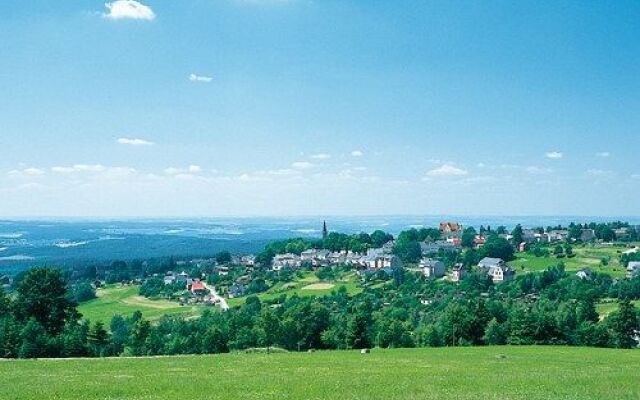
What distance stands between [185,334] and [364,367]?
56094 millimetres

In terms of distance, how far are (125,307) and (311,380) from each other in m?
135

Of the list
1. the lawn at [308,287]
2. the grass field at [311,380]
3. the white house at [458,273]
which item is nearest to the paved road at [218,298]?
the lawn at [308,287]

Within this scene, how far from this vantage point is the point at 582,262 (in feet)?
556

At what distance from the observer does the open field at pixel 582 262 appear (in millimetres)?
157125

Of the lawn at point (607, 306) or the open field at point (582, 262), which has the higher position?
the open field at point (582, 262)

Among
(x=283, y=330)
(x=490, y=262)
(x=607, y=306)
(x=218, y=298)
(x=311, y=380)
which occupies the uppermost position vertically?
(x=311, y=380)

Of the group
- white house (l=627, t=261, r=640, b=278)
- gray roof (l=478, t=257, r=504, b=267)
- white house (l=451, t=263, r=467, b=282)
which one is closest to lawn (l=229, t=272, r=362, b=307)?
white house (l=451, t=263, r=467, b=282)

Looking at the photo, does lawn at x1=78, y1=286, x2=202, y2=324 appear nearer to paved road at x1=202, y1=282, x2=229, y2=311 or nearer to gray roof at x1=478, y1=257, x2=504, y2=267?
paved road at x1=202, y1=282, x2=229, y2=311

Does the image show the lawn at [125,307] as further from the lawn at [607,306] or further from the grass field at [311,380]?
the grass field at [311,380]

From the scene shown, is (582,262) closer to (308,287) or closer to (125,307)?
(308,287)

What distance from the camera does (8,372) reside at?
3077 centimetres

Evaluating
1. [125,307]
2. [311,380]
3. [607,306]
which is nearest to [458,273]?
[607,306]

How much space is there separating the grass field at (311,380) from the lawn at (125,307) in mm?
100802

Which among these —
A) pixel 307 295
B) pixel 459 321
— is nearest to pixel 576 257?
pixel 307 295
